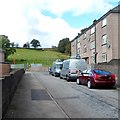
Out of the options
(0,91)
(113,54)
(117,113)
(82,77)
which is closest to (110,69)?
(82,77)

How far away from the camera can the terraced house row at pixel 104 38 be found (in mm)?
44875

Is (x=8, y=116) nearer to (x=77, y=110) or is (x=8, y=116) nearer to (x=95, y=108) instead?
(x=77, y=110)

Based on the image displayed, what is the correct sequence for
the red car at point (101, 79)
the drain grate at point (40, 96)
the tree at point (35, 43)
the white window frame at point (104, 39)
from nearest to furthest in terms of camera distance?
the drain grate at point (40, 96), the red car at point (101, 79), the white window frame at point (104, 39), the tree at point (35, 43)

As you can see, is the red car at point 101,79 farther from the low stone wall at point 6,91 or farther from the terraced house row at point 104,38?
the terraced house row at point 104,38

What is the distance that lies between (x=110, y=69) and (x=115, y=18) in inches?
685

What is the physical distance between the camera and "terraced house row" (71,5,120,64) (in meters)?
44.9

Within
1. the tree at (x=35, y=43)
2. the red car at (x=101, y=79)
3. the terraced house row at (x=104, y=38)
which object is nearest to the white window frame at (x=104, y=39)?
the terraced house row at (x=104, y=38)

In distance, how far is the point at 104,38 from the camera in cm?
4891

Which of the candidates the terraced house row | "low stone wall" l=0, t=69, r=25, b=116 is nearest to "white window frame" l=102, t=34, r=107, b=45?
the terraced house row

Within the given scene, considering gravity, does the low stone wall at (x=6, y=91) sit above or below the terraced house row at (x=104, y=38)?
below

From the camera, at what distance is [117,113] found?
1083 centimetres

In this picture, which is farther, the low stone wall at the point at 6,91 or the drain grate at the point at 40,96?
the drain grate at the point at 40,96

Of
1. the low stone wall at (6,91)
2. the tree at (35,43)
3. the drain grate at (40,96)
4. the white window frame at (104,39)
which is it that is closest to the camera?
the low stone wall at (6,91)

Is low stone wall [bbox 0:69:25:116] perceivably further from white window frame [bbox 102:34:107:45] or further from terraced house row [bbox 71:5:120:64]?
white window frame [bbox 102:34:107:45]
